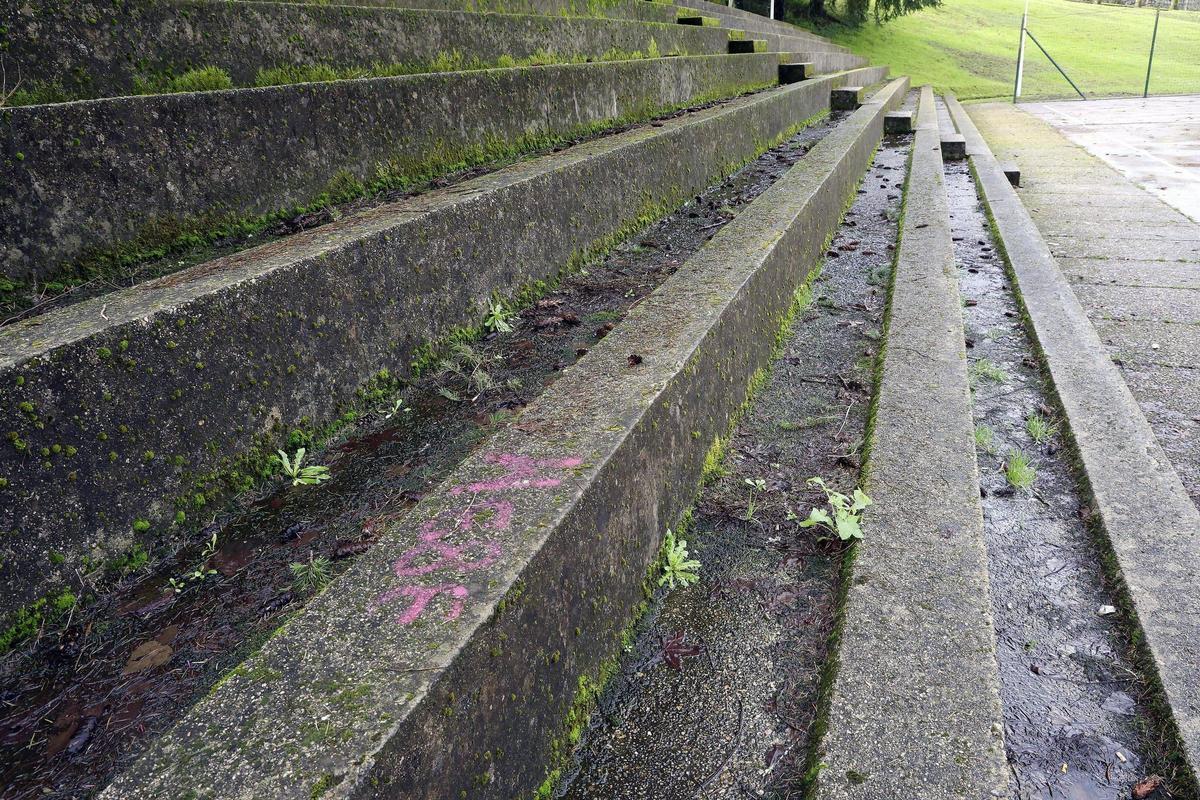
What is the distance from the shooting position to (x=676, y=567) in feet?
6.54

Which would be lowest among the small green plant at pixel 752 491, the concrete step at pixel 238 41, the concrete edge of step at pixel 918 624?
the small green plant at pixel 752 491

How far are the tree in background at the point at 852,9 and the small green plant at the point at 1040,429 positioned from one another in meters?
34.3

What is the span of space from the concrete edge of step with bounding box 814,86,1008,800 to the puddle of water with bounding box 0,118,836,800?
3.66ft

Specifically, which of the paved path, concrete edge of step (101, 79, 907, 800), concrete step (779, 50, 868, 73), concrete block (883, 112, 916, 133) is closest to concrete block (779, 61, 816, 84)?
concrete step (779, 50, 868, 73)

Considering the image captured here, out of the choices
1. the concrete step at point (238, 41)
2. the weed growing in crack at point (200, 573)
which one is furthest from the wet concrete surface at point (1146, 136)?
the weed growing in crack at point (200, 573)

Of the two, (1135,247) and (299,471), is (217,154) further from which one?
(1135,247)

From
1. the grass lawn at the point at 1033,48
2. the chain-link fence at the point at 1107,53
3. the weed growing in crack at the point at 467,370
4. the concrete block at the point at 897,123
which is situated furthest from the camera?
the grass lawn at the point at 1033,48

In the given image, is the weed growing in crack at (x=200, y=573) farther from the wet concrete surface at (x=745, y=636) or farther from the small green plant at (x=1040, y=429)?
the small green plant at (x=1040, y=429)

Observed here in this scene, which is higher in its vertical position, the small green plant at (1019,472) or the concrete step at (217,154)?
the concrete step at (217,154)

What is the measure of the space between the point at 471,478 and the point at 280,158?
150 cm

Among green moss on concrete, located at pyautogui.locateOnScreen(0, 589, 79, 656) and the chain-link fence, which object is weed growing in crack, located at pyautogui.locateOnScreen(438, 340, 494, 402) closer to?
green moss on concrete, located at pyautogui.locateOnScreen(0, 589, 79, 656)

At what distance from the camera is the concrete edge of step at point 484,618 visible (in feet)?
3.28

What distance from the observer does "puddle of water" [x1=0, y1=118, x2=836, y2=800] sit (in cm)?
119

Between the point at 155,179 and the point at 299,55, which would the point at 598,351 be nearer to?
the point at 155,179
